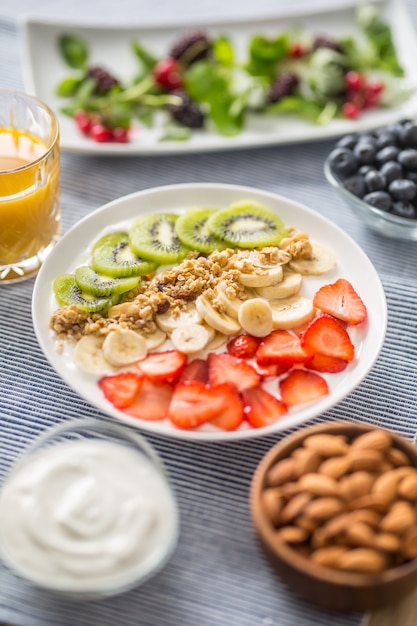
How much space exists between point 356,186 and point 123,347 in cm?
89

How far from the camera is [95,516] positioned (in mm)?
1433

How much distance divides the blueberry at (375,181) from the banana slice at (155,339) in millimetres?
786

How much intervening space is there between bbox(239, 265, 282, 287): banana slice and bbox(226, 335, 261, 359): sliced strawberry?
151 mm

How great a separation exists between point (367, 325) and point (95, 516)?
823 millimetres

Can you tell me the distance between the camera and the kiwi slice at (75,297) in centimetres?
188

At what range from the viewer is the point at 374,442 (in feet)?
5.02

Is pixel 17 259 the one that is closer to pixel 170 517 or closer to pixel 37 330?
pixel 37 330

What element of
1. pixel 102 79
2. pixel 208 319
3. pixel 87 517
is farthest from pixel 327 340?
pixel 102 79

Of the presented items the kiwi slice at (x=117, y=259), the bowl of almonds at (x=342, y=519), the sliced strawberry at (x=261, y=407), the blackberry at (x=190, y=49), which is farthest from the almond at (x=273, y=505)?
the blackberry at (x=190, y=49)

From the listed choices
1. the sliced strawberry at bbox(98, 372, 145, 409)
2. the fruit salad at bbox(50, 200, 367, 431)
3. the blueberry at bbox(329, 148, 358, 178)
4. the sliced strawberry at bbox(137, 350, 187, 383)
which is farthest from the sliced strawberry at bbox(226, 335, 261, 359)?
the blueberry at bbox(329, 148, 358, 178)

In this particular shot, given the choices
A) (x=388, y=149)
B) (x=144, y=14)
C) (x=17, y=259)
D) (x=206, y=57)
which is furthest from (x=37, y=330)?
(x=144, y=14)

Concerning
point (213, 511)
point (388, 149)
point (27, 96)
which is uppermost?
point (27, 96)

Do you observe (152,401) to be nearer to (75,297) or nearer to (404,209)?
(75,297)

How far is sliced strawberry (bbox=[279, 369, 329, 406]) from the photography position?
1733 mm
